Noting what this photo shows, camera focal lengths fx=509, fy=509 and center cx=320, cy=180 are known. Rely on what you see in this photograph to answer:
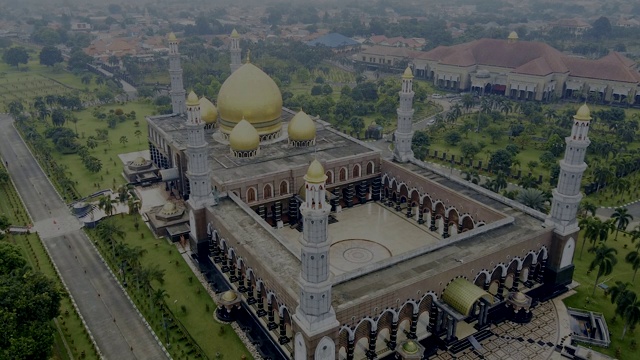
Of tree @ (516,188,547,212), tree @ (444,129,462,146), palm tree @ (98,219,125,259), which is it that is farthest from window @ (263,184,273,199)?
tree @ (444,129,462,146)

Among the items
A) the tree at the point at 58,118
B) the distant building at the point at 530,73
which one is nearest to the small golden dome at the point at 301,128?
the tree at the point at 58,118

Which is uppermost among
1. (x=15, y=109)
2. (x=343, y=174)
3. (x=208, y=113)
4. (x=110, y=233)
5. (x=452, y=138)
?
(x=208, y=113)

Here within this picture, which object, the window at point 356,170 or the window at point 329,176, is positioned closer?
the window at point 329,176

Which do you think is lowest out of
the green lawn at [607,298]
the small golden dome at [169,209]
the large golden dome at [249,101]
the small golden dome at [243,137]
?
the green lawn at [607,298]

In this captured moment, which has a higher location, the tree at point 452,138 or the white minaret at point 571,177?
the white minaret at point 571,177

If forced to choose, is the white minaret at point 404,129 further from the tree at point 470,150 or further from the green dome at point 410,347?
the green dome at point 410,347

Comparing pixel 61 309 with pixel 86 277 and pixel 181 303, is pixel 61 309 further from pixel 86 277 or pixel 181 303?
pixel 181 303

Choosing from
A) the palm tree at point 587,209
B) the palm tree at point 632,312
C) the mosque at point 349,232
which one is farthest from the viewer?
the palm tree at point 587,209

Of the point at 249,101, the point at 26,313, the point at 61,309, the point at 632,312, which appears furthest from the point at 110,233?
the point at 632,312
